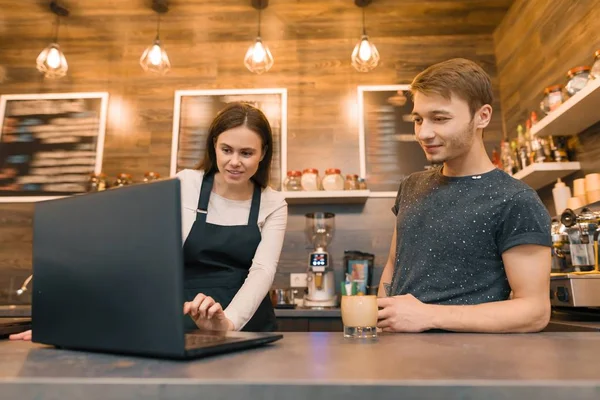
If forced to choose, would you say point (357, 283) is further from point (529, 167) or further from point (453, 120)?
point (453, 120)

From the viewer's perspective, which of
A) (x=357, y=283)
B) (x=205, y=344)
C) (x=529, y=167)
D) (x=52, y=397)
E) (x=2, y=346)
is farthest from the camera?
(x=357, y=283)

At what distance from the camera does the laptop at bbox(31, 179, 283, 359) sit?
0.58 m

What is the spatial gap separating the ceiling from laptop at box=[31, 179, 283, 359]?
8.79 feet

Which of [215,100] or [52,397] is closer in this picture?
[52,397]

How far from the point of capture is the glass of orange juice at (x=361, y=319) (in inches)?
34.4

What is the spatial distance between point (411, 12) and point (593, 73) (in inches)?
59.2

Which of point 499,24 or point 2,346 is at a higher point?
point 499,24

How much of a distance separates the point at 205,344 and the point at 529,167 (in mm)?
2131

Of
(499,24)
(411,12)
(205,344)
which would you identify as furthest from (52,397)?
(499,24)

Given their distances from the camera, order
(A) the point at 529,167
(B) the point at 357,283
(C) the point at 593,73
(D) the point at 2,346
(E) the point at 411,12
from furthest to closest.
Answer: (E) the point at 411,12
(B) the point at 357,283
(A) the point at 529,167
(C) the point at 593,73
(D) the point at 2,346

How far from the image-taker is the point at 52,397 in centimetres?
45

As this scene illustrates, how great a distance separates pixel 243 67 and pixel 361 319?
8.99 ft

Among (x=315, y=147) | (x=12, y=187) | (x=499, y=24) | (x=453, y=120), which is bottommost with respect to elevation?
(x=453, y=120)

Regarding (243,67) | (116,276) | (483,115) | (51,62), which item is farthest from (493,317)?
(51,62)
